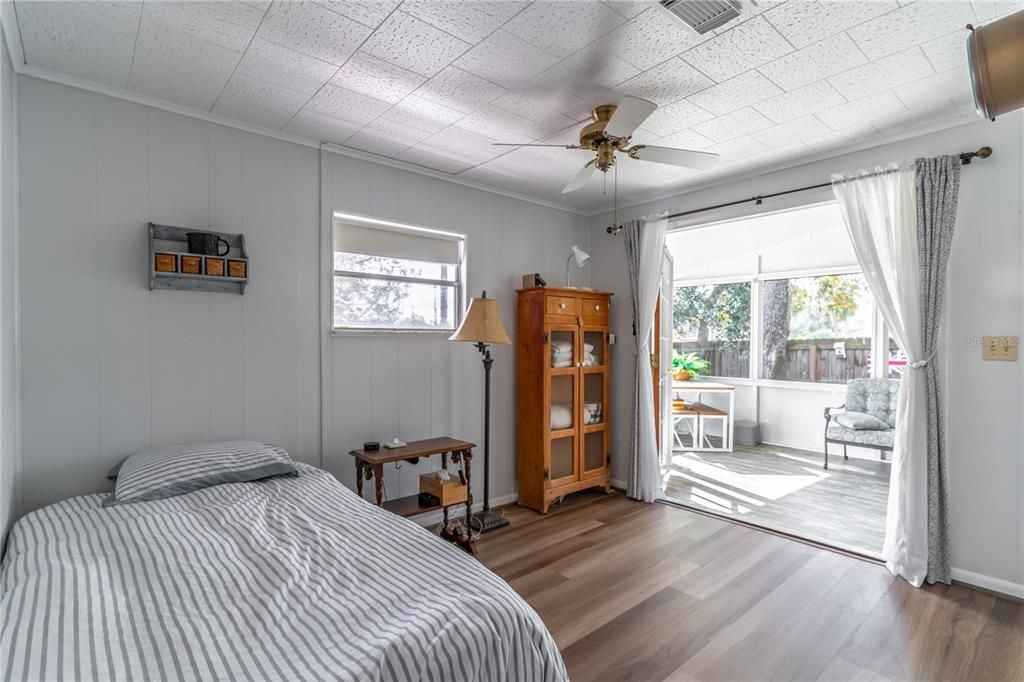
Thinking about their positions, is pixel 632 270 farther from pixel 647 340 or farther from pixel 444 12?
pixel 444 12

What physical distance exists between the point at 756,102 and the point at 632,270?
1.85 meters

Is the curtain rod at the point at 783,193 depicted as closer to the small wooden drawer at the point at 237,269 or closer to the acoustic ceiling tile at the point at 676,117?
the acoustic ceiling tile at the point at 676,117

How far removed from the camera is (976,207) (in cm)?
269

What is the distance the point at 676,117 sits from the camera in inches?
107

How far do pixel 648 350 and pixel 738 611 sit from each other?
2.18 meters

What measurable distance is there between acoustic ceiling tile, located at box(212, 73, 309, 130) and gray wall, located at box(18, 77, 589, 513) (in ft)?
0.48

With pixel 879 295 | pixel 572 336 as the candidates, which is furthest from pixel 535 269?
pixel 879 295

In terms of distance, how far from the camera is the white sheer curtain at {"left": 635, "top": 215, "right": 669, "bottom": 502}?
4.11 meters

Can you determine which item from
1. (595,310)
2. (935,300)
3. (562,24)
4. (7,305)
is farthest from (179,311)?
(935,300)

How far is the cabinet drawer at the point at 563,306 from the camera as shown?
12.9ft

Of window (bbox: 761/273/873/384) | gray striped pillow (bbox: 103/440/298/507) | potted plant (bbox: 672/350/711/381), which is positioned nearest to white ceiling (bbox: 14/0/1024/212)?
gray striped pillow (bbox: 103/440/298/507)

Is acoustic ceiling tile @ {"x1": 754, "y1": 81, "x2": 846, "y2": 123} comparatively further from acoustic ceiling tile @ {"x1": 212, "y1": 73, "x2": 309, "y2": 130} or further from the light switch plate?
acoustic ceiling tile @ {"x1": 212, "y1": 73, "x2": 309, "y2": 130}

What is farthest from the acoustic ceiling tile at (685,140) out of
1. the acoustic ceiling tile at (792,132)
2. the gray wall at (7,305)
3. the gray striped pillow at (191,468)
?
the gray wall at (7,305)

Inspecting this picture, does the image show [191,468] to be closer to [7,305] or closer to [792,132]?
[7,305]
